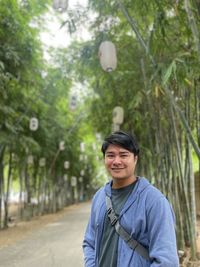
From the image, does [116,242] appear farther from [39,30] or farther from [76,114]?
[76,114]

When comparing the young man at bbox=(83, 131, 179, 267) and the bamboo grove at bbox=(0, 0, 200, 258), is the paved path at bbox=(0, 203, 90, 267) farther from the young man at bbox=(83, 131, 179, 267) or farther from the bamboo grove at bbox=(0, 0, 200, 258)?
the young man at bbox=(83, 131, 179, 267)

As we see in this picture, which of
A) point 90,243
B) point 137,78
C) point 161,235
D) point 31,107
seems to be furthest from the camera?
point 31,107

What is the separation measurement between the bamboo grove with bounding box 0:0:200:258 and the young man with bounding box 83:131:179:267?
1.72m

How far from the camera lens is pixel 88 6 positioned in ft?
22.2

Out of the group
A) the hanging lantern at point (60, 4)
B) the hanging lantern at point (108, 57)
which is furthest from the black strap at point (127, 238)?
the hanging lantern at point (60, 4)

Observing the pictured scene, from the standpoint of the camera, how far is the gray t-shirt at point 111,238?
77.8 inches

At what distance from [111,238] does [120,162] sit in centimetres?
39

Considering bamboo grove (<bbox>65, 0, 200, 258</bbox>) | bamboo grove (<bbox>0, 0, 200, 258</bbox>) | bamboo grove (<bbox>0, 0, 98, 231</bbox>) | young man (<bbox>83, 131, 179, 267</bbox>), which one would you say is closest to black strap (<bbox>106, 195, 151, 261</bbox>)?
young man (<bbox>83, 131, 179, 267</bbox>)

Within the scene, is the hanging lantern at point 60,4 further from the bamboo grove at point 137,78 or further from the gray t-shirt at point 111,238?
the gray t-shirt at point 111,238

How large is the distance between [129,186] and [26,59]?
7.33 meters

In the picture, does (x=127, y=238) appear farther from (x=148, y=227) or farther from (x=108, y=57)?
(x=108, y=57)

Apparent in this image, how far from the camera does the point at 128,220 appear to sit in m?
1.96

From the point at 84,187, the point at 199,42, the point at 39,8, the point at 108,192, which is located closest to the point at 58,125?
the point at 39,8

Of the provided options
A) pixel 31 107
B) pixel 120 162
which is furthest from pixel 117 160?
pixel 31 107
